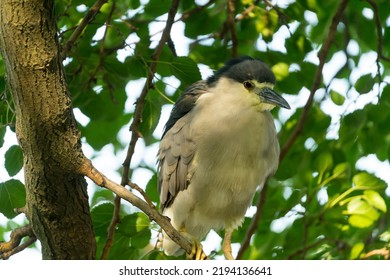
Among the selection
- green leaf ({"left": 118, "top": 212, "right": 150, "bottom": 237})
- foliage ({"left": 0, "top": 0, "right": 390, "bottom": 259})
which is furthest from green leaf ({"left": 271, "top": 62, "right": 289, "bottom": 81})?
green leaf ({"left": 118, "top": 212, "right": 150, "bottom": 237})

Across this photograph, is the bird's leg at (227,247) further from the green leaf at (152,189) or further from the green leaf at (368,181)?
the green leaf at (368,181)

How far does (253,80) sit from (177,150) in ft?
1.76

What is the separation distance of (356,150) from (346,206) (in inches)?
38.4

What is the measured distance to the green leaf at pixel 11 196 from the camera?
10.5ft

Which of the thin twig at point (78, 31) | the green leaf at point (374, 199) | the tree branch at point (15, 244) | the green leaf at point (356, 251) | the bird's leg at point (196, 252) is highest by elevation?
the thin twig at point (78, 31)

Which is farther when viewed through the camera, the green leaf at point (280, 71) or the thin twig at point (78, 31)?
the green leaf at point (280, 71)

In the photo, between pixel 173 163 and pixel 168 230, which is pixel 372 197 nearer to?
pixel 173 163

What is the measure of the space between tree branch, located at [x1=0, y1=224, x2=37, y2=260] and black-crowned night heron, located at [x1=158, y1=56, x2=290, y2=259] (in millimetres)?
773

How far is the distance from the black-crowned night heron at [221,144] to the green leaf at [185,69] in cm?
17

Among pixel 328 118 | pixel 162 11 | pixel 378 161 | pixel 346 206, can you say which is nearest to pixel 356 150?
pixel 378 161

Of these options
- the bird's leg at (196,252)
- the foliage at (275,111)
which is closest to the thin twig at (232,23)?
the foliage at (275,111)

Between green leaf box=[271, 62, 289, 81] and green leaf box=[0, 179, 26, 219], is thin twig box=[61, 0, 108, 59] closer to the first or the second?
green leaf box=[0, 179, 26, 219]

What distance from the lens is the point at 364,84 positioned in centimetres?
387

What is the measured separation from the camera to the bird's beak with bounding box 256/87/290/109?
11.3ft
